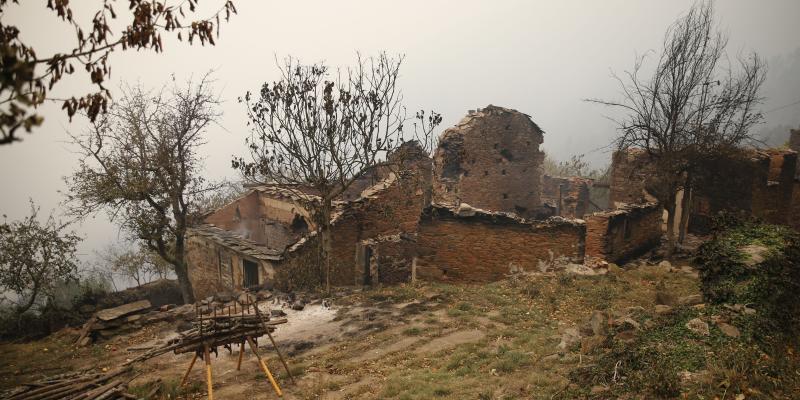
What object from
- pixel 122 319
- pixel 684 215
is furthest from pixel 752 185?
pixel 122 319

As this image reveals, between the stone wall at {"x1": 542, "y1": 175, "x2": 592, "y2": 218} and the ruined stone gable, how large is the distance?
3685 mm

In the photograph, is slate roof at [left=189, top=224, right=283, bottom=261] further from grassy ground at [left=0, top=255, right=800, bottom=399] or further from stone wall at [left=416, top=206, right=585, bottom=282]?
stone wall at [left=416, top=206, right=585, bottom=282]

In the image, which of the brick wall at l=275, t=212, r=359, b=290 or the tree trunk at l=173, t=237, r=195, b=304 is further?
the tree trunk at l=173, t=237, r=195, b=304

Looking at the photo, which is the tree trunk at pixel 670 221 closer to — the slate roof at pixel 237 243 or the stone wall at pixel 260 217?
the slate roof at pixel 237 243

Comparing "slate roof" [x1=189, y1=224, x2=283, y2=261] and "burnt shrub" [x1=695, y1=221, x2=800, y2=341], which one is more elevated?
"burnt shrub" [x1=695, y1=221, x2=800, y2=341]

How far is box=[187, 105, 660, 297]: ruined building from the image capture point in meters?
14.3

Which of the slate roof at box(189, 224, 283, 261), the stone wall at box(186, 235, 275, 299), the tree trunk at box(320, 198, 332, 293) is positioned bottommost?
the stone wall at box(186, 235, 275, 299)

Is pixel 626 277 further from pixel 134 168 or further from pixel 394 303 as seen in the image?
pixel 134 168

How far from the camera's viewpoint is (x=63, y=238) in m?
15.5

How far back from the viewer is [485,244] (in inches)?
574

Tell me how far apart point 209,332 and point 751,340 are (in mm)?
8113

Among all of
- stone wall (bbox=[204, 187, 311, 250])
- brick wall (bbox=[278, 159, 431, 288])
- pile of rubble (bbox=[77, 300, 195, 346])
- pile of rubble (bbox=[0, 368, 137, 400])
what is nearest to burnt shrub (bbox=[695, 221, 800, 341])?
brick wall (bbox=[278, 159, 431, 288])

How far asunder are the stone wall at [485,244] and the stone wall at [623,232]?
1.90ft

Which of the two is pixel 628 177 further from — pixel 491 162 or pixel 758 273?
pixel 758 273
